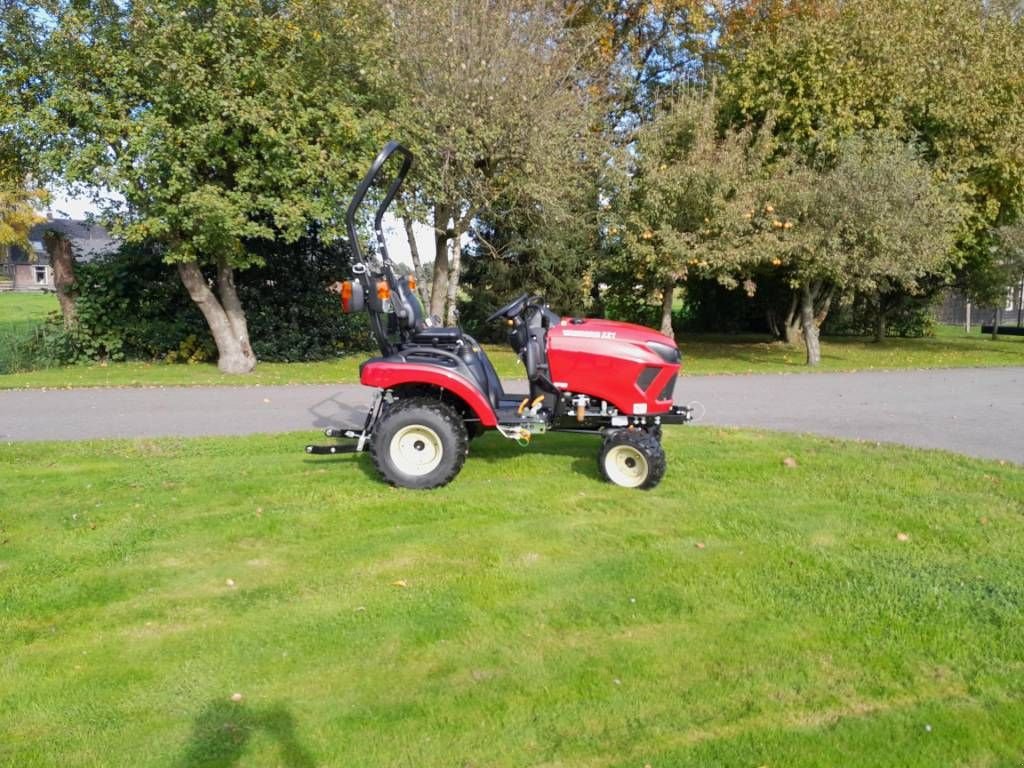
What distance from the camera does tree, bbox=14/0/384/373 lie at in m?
13.7

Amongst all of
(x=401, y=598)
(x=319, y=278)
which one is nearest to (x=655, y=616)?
(x=401, y=598)

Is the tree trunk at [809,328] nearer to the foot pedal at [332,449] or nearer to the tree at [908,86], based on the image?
the tree at [908,86]

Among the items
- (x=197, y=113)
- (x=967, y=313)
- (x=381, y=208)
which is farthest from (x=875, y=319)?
(x=381, y=208)

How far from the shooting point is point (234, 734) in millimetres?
3453

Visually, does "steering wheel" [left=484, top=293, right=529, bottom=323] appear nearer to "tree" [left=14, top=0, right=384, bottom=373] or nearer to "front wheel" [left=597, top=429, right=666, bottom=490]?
"front wheel" [left=597, top=429, right=666, bottom=490]

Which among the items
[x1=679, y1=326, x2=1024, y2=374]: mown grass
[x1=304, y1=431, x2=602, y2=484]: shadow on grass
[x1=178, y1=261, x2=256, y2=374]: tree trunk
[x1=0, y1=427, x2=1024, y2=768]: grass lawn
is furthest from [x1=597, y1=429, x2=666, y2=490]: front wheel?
[x1=178, y1=261, x2=256, y2=374]: tree trunk

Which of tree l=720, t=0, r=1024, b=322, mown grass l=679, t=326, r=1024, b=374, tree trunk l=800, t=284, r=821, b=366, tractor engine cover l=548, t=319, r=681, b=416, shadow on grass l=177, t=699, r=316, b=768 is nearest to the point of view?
shadow on grass l=177, t=699, r=316, b=768

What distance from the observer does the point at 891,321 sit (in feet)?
102

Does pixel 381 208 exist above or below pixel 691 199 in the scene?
below

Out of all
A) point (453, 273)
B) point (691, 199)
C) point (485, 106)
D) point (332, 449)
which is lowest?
point (332, 449)

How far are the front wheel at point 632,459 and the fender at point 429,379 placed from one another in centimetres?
93

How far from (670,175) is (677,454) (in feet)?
35.3

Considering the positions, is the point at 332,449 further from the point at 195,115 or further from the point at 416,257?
the point at 416,257

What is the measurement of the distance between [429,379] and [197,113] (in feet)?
31.9
